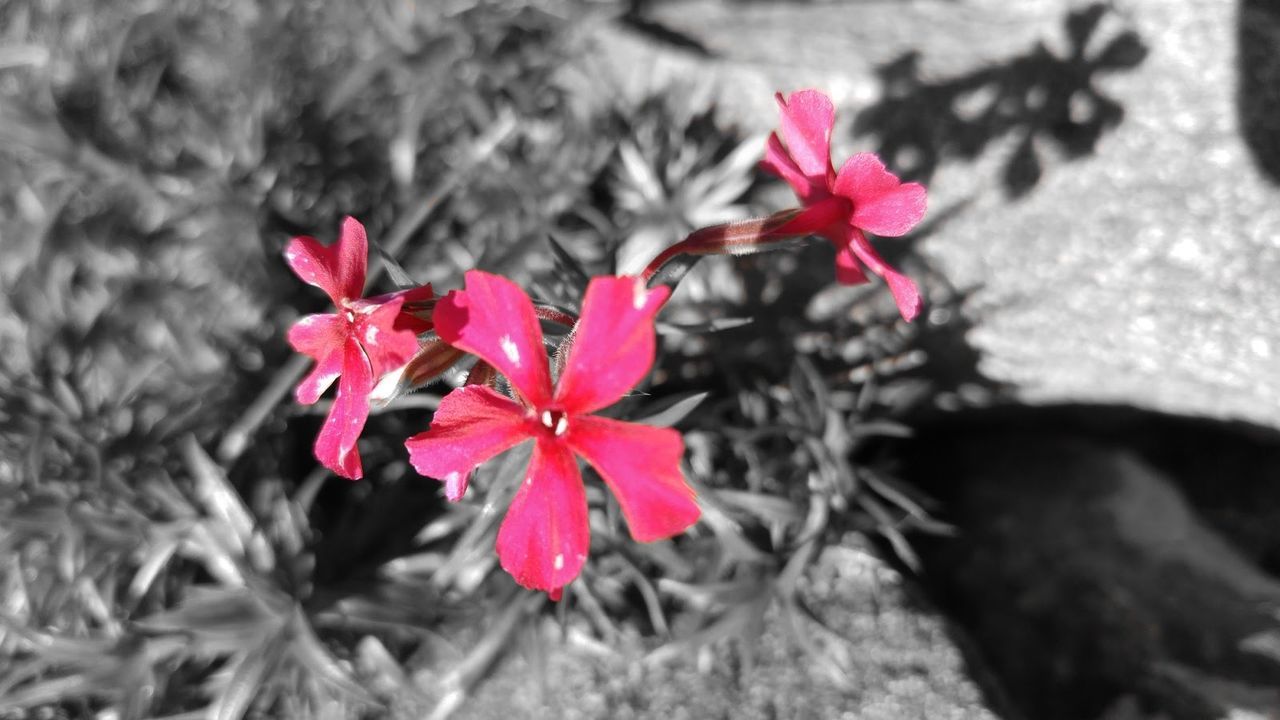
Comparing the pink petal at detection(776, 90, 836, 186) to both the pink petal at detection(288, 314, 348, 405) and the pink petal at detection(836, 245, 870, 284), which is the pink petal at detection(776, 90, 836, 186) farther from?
the pink petal at detection(288, 314, 348, 405)

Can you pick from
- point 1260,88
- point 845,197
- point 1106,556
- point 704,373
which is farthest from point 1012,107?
point 845,197

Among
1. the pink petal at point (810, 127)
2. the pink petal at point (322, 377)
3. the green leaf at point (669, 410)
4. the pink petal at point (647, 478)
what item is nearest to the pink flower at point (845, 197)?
the pink petal at point (810, 127)

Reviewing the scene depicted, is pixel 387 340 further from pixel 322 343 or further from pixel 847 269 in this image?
pixel 847 269

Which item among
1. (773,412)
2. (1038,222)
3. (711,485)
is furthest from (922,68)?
(711,485)

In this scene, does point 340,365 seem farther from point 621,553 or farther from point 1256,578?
point 1256,578

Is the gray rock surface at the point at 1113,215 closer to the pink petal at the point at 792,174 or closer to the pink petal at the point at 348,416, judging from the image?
the pink petal at the point at 792,174

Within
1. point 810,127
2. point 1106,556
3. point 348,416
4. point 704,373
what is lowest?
point 1106,556
